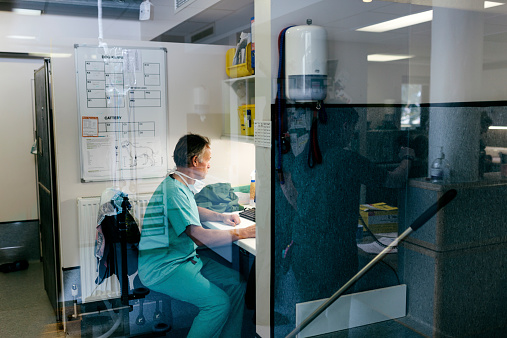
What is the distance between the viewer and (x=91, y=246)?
5.36 feet

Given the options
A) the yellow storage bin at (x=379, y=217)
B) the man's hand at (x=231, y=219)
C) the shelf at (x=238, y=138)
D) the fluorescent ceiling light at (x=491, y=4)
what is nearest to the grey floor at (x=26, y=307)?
the man's hand at (x=231, y=219)

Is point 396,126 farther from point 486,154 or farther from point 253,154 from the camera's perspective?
point 253,154

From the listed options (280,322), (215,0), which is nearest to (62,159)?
(215,0)

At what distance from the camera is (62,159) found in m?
1.55

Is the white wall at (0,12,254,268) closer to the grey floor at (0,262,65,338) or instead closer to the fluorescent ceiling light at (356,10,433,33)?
the grey floor at (0,262,65,338)

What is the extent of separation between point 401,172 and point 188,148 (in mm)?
867

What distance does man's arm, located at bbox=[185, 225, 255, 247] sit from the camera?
1800mm

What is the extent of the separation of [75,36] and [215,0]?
0.53 metres

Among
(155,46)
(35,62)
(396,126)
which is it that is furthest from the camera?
(396,126)

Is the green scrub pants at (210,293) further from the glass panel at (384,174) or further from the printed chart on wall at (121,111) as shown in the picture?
the printed chart on wall at (121,111)

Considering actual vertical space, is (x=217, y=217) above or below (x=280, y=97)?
below

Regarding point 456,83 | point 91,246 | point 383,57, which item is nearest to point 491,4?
point 456,83

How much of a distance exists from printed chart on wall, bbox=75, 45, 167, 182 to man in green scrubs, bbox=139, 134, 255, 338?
0.35 ft

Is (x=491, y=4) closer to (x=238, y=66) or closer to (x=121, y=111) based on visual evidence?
(x=238, y=66)
